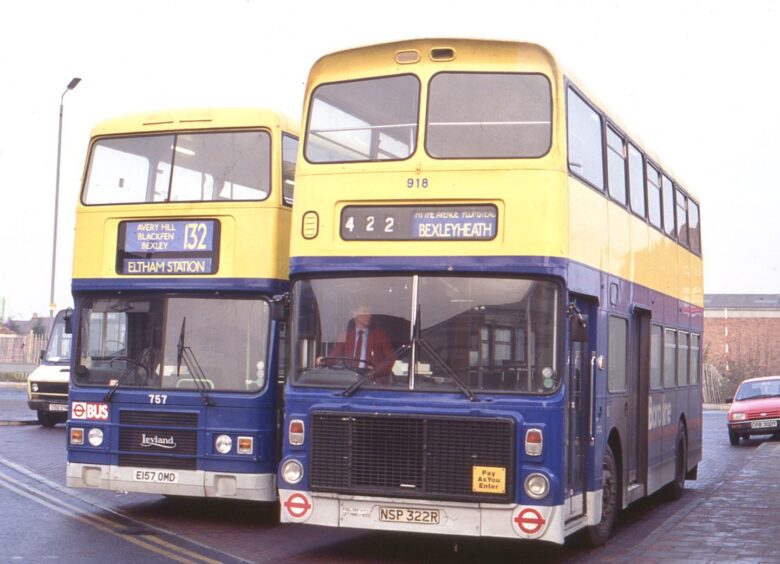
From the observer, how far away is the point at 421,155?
1077 centimetres

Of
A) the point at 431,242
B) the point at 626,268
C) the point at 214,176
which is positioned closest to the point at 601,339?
the point at 626,268

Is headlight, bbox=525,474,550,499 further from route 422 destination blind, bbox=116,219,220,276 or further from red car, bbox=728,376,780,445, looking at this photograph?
red car, bbox=728,376,780,445

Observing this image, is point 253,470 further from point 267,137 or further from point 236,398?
point 267,137

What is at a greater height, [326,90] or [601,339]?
[326,90]

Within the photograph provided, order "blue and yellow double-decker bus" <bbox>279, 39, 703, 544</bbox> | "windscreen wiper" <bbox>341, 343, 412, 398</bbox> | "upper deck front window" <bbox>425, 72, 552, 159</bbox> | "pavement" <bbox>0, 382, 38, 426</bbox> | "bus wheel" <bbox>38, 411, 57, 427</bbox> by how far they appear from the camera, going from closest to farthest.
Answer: "blue and yellow double-decker bus" <bbox>279, 39, 703, 544</bbox> < "windscreen wiper" <bbox>341, 343, 412, 398</bbox> < "upper deck front window" <bbox>425, 72, 552, 159</bbox> < "bus wheel" <bbox>38, 411, 57, 427</bbox> < "pavement" <bbox>0, 382, 38, 426</bbox>

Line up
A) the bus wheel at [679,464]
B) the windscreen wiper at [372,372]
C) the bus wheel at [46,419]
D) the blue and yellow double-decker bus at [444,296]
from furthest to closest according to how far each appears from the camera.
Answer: the bus wheel at [46,419] < the bus wheel at [679,464] < the windscreen wiper at [372,372] < the blue and yellow double-decker bus at [444,296]

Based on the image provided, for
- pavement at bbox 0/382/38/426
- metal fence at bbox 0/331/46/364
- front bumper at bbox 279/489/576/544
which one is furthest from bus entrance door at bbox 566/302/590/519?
metal fence at bbox 0/331/46/364

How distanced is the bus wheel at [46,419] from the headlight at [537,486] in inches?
753

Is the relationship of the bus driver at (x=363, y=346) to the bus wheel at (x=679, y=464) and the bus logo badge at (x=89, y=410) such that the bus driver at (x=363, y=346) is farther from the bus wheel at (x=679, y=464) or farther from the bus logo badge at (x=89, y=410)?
the bus wheel at (x=679, y=464)

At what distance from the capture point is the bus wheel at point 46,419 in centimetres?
2730

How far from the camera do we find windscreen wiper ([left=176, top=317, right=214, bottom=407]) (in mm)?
12953

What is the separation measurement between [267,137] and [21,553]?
5052 millimetres

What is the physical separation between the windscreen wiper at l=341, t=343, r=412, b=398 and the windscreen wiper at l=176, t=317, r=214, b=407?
2.88 m

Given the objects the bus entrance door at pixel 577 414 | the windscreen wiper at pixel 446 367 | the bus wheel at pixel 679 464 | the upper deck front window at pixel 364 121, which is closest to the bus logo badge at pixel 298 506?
the windscreen wiper at pixel 446 367
